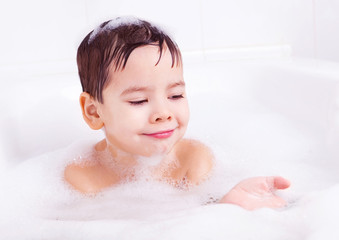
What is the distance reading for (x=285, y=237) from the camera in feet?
2.90

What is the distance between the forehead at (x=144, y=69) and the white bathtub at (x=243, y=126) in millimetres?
314

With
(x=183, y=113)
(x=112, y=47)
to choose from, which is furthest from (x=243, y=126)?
(x=112, y=47)

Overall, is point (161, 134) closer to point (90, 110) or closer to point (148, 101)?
point (148, 101)

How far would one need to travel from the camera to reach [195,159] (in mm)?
1333

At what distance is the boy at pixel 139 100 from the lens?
1138 mm

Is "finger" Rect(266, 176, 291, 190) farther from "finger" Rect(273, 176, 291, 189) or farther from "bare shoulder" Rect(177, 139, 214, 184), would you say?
"bare shoulder" Rect(177, 139, 214, 184)

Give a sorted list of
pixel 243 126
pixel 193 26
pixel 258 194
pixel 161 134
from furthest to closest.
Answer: pixel 193 26
pixel 243 126
pixel 161 134
pixel 258 194

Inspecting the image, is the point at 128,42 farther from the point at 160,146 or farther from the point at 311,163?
the point at 311,163

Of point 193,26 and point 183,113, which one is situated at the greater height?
point 193,26

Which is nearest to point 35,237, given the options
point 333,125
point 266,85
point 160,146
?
point 160,146

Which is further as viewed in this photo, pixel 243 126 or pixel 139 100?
pixel 243 126

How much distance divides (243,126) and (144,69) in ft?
1.93

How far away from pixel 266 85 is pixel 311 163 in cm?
52

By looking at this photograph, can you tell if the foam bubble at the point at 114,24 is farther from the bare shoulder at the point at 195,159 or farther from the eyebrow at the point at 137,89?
the bare shoulder at the point at 195,159
